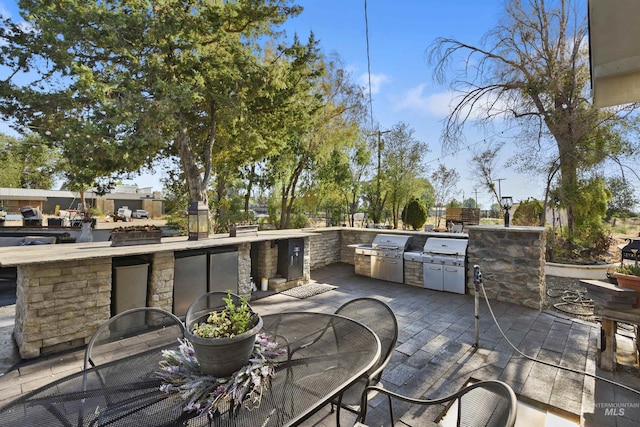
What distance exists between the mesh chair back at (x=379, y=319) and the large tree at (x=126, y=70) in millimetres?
5019

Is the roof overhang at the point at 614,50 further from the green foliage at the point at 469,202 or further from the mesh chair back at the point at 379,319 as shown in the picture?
the green foliage at the point at 469,202

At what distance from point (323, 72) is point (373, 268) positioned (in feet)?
17.3

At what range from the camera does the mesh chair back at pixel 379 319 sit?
1696 mm

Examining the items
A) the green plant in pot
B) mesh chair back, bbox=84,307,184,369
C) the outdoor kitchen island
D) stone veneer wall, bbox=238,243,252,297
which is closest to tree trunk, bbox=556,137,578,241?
stone veneer wall, bbox=238,243,252,297

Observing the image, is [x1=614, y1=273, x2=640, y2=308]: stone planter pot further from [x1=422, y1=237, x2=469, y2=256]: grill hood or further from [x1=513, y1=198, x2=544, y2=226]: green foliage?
[x1=513, y1=198, x2=544, y2=226]: green foliage

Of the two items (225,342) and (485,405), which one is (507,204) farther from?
(225,342)

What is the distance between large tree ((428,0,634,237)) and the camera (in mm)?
7048

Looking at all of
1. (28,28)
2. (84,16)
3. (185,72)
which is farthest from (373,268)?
(28,28)

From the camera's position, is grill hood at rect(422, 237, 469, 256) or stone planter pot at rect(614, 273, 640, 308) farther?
grill hood at rect(422, 237, 469, 256)

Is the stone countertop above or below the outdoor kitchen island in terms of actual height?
above

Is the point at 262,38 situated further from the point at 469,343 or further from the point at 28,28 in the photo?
the point at 469,343

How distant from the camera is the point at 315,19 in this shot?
6820mm

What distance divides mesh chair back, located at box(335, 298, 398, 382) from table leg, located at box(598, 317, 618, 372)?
7.36ft

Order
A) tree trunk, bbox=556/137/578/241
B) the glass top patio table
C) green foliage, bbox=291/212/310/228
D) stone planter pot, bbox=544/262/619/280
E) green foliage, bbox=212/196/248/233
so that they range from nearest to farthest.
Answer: the glass top patio table, stone planter pot, bbox=544/262/619/280, tree trunk, bbox=556/137/578/241, green foliage, bbox=212/196/248/233, green foliage, bbox=291/212/310/228
